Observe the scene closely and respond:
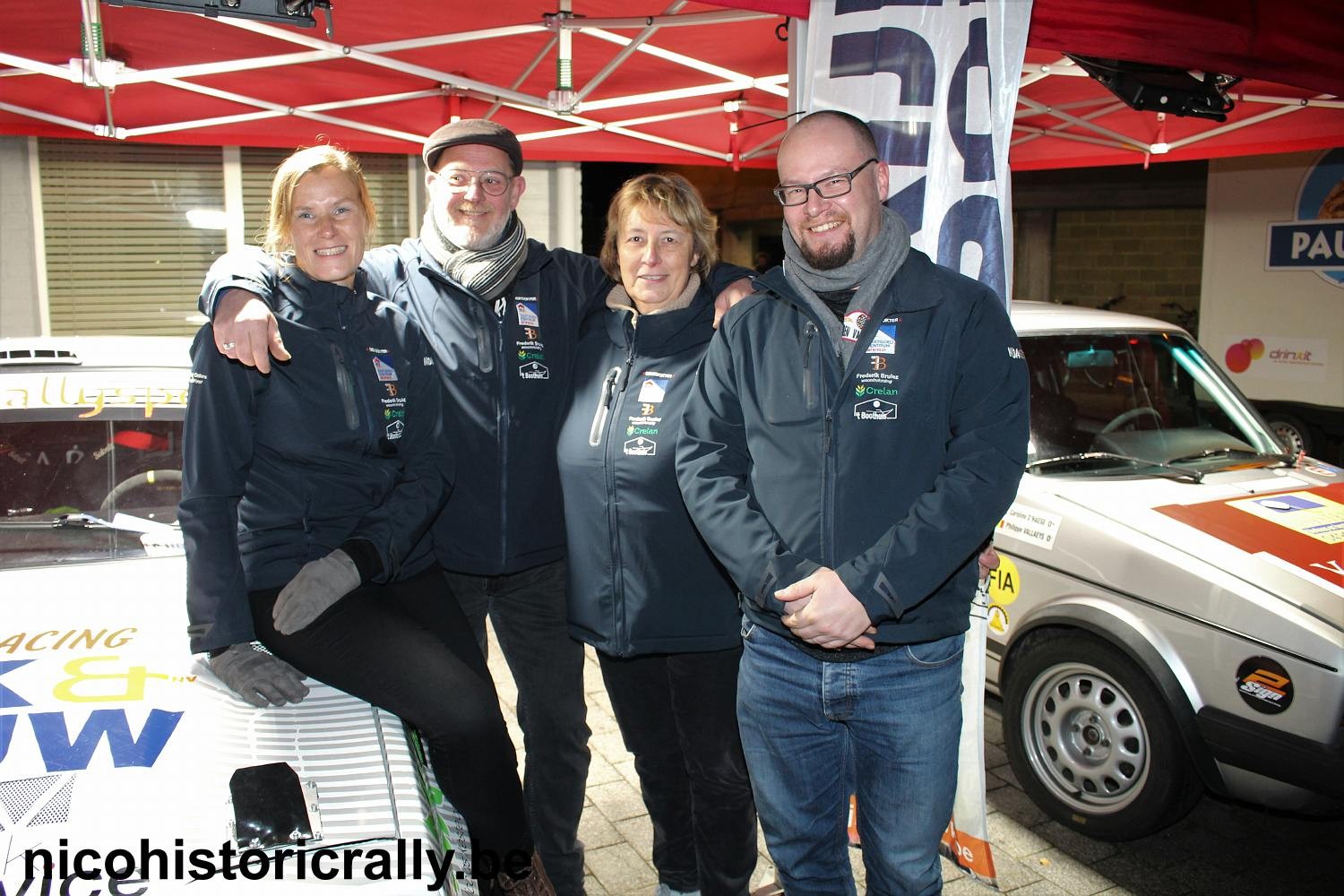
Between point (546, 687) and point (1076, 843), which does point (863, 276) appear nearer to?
point (546, 687)

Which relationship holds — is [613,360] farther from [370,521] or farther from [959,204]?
[959,204]

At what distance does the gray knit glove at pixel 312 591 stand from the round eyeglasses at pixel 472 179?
106 cm

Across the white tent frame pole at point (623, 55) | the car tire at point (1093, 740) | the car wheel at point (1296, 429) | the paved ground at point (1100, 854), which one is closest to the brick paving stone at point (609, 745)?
the paved ground at point (1100, 854)

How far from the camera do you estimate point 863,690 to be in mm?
2320

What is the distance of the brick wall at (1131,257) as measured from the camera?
14375 mm

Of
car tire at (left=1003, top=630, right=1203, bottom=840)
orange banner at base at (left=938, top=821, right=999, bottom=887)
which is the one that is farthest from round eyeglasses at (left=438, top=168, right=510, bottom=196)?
car tire at (left=1003, top=630, right=1203, bottom=840)

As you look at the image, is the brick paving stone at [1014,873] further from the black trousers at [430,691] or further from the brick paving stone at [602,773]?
the black trousers at [430,691]

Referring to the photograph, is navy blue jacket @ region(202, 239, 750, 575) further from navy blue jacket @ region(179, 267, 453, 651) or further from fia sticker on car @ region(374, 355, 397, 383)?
fia sticker on car @ region(374, 355, 397, 383)

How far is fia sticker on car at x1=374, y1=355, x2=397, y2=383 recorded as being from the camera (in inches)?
99.5

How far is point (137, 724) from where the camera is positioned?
2.16 m

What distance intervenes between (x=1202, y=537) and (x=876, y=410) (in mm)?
1922

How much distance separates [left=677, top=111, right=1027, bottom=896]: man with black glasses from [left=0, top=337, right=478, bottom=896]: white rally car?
0.83 metres

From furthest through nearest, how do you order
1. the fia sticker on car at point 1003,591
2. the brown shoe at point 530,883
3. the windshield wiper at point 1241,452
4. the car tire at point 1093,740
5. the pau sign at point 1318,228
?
1. the pau sign at point 1318,228
2. the windshield wiper at point 1241,452
3. the fia sticker on car at point 1003,591
4. the car tire at point 1093,740
5. the brown shoe at point 530,883

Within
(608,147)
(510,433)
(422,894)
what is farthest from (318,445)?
(608,147)
